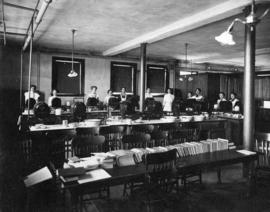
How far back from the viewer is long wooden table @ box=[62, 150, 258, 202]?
2505 mm

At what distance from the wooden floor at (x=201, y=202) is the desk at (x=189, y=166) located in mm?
285

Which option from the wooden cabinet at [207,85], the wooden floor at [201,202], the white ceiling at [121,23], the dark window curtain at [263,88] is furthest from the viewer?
the wooden cabinet at [207,85]

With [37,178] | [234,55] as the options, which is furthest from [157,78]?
[37,178]

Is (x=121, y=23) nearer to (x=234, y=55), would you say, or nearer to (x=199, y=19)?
(x=199, y=19)

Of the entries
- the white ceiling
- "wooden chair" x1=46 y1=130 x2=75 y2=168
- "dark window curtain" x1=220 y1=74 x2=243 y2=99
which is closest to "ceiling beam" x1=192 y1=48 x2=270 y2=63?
the white ceiling

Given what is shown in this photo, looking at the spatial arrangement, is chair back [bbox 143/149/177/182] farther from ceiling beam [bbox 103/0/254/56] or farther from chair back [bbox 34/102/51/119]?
ceiling beam [bbox 103/0/254/56]

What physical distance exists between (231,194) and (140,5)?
4175mm

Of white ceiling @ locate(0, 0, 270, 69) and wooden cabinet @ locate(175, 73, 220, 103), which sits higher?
white ceiling @ locate(0, 0, 270, 69)

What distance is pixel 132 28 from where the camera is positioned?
25.2ft

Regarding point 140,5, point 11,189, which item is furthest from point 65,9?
point 11,189

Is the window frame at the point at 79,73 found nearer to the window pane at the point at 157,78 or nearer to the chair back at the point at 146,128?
the window pane at the point at 157,78

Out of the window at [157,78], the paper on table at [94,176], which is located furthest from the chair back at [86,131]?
the window at [157,78]

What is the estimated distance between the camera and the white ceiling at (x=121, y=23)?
18.3 ft

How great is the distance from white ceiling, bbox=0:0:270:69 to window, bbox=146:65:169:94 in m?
2.84
